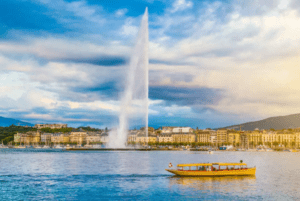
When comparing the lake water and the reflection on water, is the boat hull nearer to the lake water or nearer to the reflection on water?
the reflection on water

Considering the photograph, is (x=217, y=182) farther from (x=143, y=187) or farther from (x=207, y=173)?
(x=143, y=187)

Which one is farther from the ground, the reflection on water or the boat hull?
the boat hull

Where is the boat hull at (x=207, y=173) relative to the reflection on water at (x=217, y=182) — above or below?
above

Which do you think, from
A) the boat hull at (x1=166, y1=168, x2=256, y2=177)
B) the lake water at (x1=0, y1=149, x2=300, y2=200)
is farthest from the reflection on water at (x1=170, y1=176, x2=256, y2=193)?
the boat hull at (x1=166, y1=168, x2=256, y2=177)

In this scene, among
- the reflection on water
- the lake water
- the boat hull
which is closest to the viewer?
the lake water

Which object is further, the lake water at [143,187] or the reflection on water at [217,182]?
the reflection on water at [217,182]

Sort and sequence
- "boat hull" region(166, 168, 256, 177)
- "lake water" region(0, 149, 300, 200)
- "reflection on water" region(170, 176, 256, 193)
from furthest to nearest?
"boat hull" region(166, 168, 256, 177), "reflection on water" region(170, 176, 256, 193), "lake water" region(0, 149, 300, 200)

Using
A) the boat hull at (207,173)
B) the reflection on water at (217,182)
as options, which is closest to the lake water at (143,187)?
the reflection on water at (217,182)

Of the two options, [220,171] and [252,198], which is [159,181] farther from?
[252,198]

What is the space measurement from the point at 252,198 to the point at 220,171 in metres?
13.5

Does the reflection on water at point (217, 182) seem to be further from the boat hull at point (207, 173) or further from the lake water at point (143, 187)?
the boat hull at point (207, 173)

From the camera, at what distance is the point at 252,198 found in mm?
34500

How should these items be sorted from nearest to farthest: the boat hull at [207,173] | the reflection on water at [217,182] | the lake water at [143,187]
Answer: the lake water at [143,187], the reflection on water at [217,182], the boat hull at [207,173]

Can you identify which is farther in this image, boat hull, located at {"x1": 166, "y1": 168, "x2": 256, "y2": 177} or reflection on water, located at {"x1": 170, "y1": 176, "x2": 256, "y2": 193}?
boat hull, located at {"x1": 166, "y1": 168, "x2": 256, "y2": 177}
